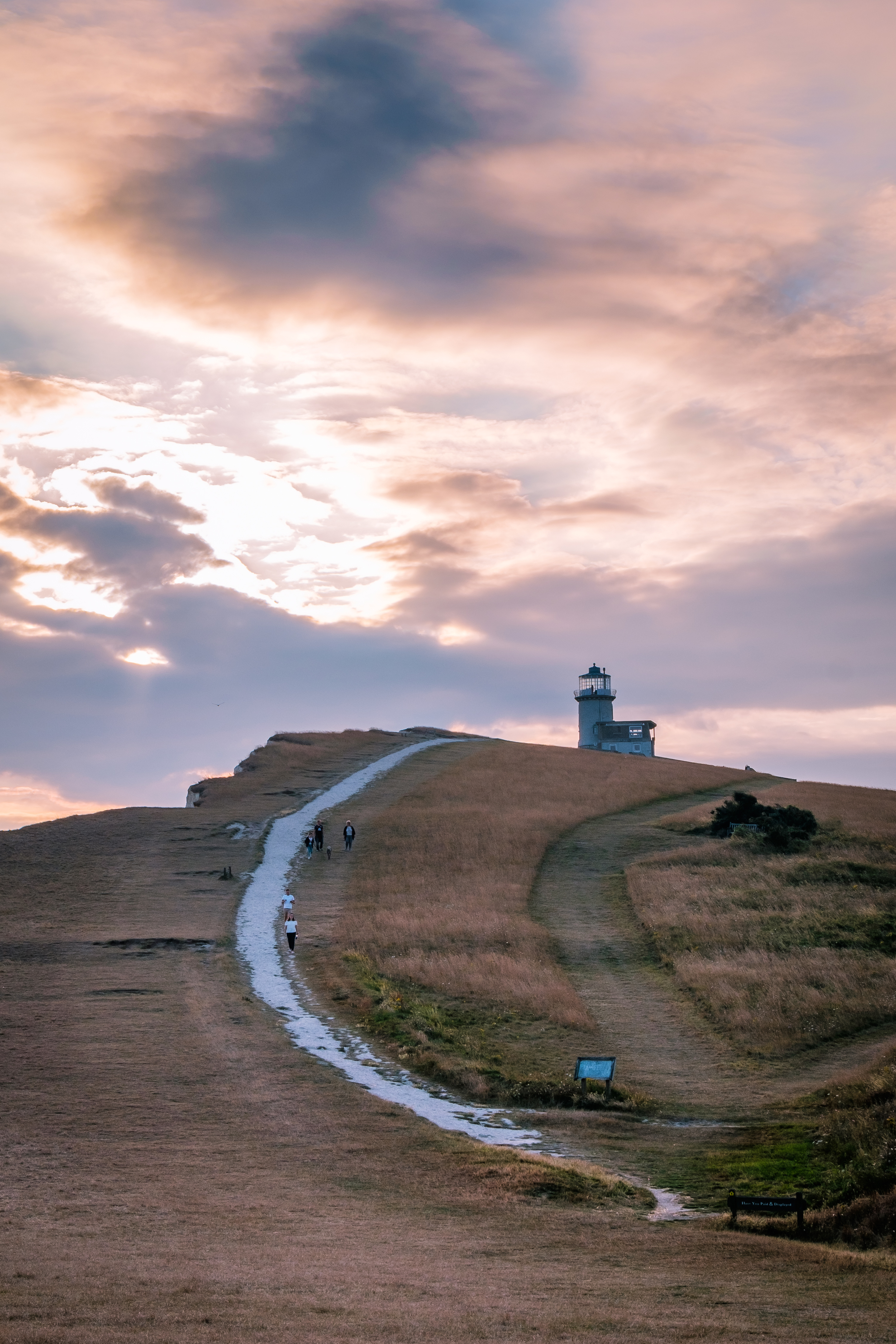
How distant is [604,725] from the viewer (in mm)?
118562

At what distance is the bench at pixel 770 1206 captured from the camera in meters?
15.0

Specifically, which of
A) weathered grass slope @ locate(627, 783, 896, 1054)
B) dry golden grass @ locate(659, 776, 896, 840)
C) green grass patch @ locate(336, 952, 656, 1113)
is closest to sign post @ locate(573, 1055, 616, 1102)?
green grass patch @ locate(336, 952, 656, 1113)

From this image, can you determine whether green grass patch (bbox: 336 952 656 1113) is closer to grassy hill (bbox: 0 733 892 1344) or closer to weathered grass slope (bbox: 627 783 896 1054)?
grassy hill (bbox: 0 733 892 1344)

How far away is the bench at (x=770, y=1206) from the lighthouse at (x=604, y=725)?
101m

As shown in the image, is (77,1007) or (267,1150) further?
(77,1007)

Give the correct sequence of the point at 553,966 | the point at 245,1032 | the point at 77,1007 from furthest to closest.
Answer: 1. the point at 553,966
2. the point at 77,1007
3. the point at 245,1032

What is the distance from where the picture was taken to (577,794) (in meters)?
68.4

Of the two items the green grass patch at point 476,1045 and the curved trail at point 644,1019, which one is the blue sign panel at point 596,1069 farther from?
the curved trail at point 644,1019

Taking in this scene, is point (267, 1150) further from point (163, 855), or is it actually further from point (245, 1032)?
point (163, 855)

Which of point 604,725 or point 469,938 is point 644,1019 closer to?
point 469,938

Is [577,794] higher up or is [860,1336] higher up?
[577,794]

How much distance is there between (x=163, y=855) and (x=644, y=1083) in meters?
32.0

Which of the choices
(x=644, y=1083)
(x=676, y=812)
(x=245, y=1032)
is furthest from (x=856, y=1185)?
(x=676, y=812)

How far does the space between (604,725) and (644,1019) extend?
89402mm
